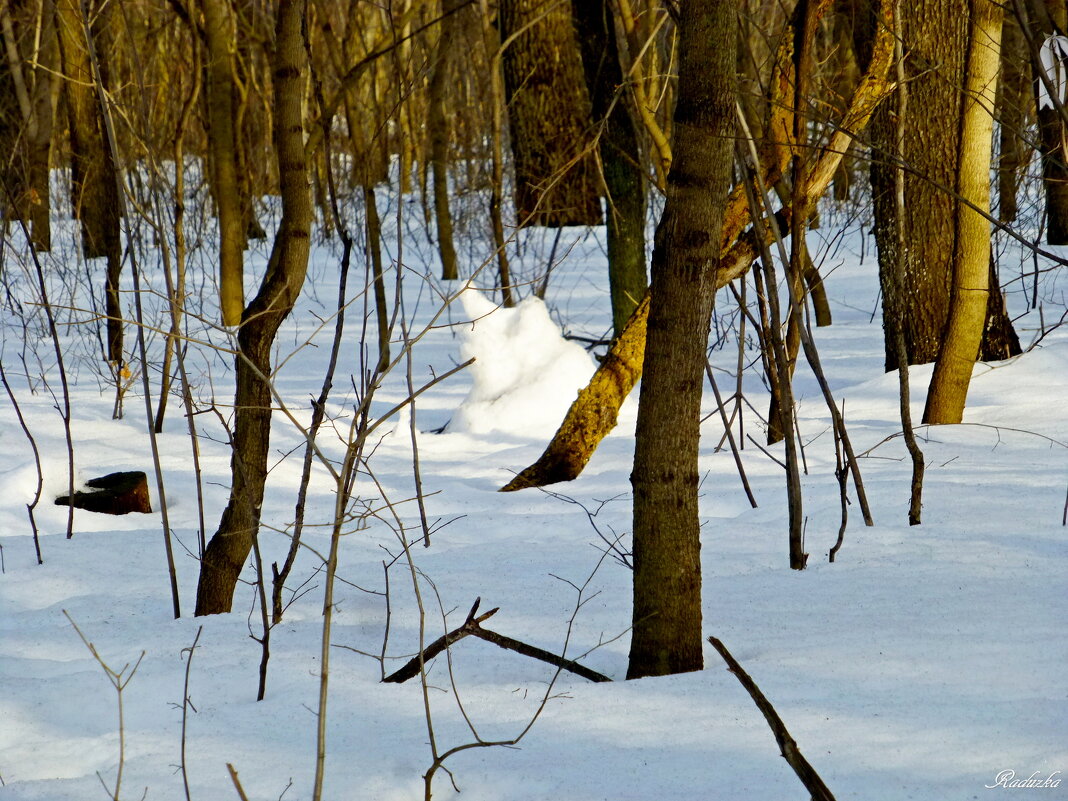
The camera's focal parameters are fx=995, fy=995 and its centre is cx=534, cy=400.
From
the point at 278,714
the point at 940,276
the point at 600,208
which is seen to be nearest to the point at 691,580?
the point at 278,714

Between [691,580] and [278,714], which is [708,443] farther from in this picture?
[278,714]

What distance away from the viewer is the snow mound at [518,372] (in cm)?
575

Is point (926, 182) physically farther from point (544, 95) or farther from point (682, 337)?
point (544, 95)

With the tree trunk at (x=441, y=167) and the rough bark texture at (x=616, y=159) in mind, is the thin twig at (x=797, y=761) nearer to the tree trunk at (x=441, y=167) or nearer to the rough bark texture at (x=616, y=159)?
the rough bark texture at (x=616, y=159)

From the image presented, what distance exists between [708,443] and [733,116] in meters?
3.11

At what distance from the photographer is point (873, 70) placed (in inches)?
135

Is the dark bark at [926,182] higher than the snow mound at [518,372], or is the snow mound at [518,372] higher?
the dark bark at [926,182]

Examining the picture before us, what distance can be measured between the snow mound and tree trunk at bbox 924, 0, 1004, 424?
2.21m

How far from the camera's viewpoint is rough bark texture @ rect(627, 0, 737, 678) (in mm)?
1939

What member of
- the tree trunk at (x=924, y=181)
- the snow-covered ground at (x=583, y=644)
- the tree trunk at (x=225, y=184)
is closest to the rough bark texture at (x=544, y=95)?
the tree trunk at (x=225, y=184)

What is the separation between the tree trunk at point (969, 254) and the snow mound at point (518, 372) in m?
2.21

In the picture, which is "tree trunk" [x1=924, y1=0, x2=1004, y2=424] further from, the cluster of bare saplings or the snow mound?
the snow mound
